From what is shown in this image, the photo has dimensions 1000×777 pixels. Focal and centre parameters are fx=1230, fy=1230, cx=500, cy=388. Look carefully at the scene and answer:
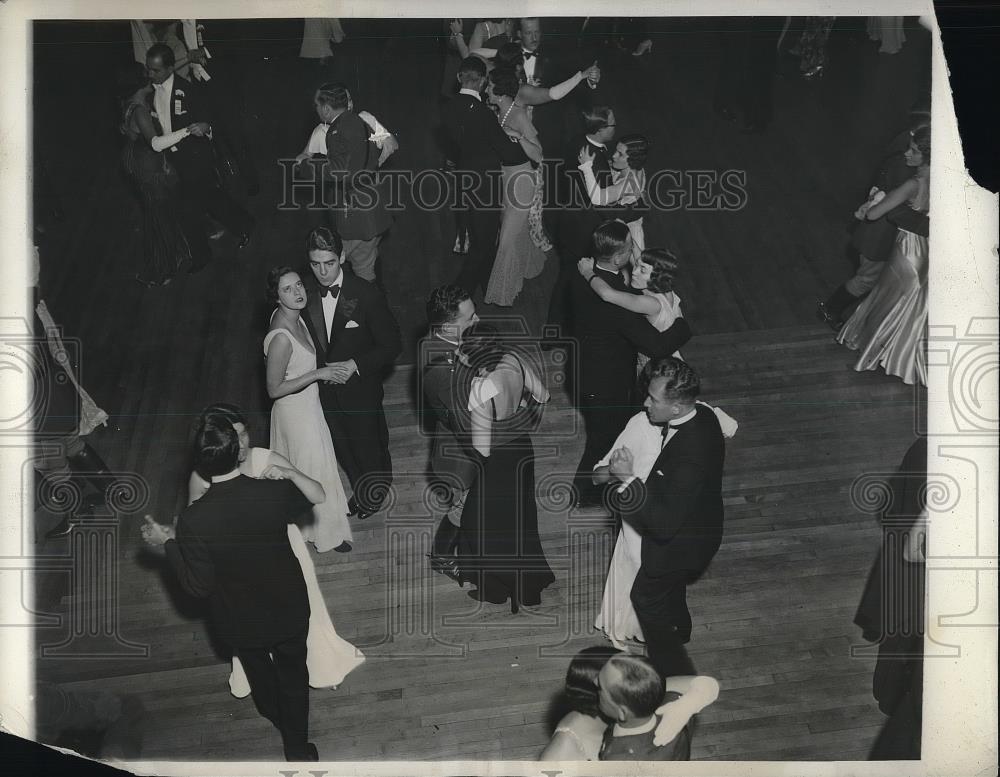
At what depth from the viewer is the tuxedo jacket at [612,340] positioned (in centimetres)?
676

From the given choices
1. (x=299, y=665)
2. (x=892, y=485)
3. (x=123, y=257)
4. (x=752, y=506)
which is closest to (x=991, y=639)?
(x=892, y=485)

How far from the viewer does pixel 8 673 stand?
6.57 metres

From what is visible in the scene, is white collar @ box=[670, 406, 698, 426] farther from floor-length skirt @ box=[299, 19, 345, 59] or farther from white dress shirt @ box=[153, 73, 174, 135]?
white dress shirt @ box=[153, 73, 174, 135]

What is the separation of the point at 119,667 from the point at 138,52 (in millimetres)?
3337

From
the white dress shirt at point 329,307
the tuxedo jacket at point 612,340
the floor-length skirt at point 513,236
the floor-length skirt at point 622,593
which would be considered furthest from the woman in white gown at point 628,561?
the white dress shirt at point 329,307

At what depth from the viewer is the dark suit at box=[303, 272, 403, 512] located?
6746mm

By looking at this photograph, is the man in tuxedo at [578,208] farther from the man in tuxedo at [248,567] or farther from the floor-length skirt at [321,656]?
the floor-length skirt at [321,656]

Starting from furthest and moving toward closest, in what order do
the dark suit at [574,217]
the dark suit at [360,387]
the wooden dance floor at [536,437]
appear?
1. the dark suit at [574,217]
2. the dark suit at [360,387]
3. the wooden dance floor at [536,437]

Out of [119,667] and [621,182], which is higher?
[621,182]

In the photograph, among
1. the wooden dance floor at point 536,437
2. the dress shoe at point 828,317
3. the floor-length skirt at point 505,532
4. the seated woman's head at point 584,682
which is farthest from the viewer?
the dress shoe at point 828,317

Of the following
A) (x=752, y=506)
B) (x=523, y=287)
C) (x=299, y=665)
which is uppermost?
(x=523, y=287)

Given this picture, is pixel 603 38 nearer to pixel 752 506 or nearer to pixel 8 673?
pixel 752 506

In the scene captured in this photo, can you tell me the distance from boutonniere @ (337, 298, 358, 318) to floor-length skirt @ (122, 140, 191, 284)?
96 cm

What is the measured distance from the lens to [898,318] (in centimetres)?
683
